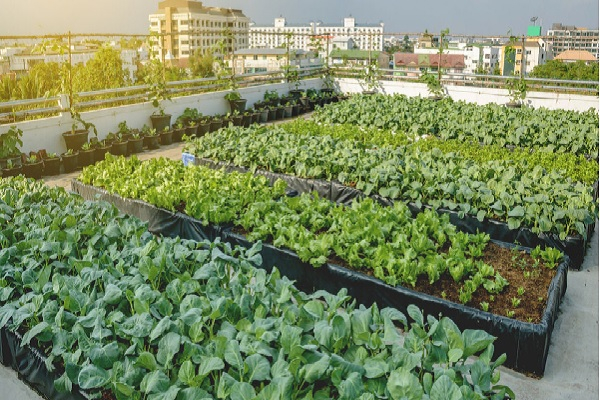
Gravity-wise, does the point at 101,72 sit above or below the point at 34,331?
above

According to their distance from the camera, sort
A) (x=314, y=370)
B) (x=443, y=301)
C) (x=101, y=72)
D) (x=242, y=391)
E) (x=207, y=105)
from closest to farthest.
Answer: (x=242, y=391), (x=314, y=370), (x=443, y=301), (x=101, y=72), (x=207, y=105)

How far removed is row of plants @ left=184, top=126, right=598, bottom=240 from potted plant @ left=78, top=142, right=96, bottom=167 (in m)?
2.13

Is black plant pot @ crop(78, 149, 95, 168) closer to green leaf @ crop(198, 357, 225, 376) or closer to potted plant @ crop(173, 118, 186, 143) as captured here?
potted plant @ crop(173, 118, 186, 143)

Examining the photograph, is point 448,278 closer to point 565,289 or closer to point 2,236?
point 565,289

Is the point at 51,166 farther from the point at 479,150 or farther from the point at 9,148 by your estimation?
the point at 479,150

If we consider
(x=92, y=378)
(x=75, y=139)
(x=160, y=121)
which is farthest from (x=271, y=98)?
(x=92, y=378)

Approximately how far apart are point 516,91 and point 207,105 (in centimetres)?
744

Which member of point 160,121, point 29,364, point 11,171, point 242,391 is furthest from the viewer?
point 160,121

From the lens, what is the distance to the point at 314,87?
1648 centimetres

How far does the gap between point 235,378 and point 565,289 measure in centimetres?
351

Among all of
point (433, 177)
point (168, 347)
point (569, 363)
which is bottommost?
point (569, 363)

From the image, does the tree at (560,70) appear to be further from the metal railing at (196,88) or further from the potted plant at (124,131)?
the potted plant at (124,131)

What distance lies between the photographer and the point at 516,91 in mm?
13359

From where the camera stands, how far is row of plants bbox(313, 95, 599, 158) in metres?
8.81
